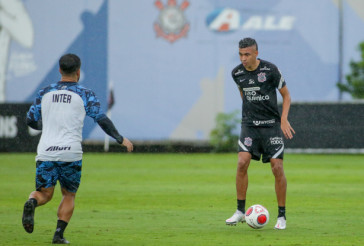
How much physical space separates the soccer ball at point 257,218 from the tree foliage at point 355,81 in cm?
2205

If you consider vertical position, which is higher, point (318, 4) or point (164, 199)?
point (318, 4)

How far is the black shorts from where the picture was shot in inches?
417

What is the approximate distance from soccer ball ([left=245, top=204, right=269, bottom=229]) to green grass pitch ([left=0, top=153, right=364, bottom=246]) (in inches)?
3.4

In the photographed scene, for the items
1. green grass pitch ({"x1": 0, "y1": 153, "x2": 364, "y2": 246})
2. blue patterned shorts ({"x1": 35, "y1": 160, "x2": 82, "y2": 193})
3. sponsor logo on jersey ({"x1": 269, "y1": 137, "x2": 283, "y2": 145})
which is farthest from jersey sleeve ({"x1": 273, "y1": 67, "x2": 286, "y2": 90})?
blue patterned shorts ({"x1": 35, "y1": 160, "x2": 82, "y2": 193})

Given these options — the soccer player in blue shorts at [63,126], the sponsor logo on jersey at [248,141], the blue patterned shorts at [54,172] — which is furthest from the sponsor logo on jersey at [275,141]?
the blue patterned shorts at [54,172]

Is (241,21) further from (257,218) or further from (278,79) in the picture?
(257,218)

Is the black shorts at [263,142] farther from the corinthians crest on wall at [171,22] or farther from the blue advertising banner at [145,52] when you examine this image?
the corinthians crest on wall at [171,22]

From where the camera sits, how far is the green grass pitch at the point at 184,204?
9.59m

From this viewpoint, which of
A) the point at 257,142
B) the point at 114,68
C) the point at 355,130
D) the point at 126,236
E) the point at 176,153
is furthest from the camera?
the point at 114,68

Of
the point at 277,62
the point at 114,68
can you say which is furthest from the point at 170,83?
the point at 277,62

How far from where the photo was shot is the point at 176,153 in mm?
29875

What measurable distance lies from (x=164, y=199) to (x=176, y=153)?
51.3ft

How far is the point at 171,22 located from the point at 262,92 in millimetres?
21890

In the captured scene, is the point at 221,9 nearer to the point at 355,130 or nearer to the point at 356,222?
the point at 355,130
